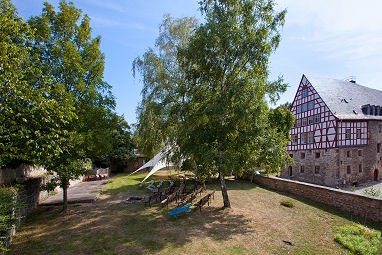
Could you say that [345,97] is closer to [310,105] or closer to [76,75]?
[310,105]

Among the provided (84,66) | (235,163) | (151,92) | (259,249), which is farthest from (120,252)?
(151,92)

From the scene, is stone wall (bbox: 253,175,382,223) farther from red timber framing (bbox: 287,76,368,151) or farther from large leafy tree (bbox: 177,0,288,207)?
red timber framing (bbox: 287,76,368,151)

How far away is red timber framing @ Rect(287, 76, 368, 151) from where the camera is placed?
2678 centimetres

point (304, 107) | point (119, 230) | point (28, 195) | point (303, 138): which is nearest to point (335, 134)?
point (303, 138)

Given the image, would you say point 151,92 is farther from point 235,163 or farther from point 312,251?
point 312,251

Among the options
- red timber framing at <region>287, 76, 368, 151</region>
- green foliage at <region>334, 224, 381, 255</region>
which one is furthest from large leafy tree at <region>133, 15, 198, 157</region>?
red timber framing at <region>287, 76, 368, 151</region>

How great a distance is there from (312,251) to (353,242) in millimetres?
1682

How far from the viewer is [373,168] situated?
96.7 ft

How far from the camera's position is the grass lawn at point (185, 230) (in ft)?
24.5

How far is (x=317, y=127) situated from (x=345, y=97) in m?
5.55

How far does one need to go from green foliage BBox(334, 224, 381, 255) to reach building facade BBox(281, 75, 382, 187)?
20257mm

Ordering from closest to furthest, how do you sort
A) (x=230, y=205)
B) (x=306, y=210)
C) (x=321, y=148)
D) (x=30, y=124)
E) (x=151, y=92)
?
(x=30, y=124)
(x=306, y=210)
(x=230, y=205)
(x=151, y=92)
(x=321, y=148)

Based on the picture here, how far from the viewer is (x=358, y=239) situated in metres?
7.87

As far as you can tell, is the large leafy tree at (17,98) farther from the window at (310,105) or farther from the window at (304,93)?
the window at (304,93)
